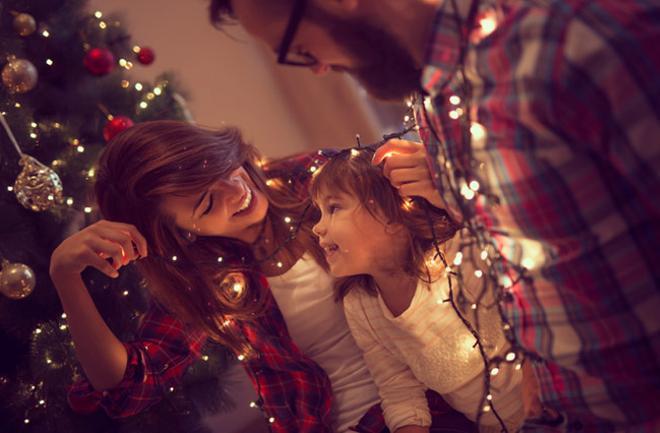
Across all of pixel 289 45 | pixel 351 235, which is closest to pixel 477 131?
pixel 289 45

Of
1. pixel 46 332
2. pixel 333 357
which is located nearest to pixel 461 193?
pixel 333 357

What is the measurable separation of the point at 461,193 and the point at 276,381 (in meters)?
0.90

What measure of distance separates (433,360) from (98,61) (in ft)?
3.79

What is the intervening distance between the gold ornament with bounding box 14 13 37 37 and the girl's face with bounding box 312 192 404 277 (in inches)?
34.8

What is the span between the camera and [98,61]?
5.48 ft

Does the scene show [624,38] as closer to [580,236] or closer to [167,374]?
[580,236]

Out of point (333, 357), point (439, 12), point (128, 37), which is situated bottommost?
point (333, 357)

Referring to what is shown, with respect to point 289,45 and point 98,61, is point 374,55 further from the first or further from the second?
point 98,61

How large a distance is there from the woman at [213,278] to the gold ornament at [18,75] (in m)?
0.30

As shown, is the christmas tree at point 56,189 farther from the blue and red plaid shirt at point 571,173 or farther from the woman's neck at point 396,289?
the blue and red plaid shirt at point 571,173

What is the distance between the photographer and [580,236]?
2.48 feet

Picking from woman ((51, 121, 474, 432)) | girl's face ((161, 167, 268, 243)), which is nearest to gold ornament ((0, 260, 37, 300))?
woman ((51, 121, 474, 432))

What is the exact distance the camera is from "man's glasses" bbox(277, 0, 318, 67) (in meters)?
0.77

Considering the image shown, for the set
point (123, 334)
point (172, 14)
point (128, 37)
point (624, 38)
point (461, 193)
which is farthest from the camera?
point (172, 14)
